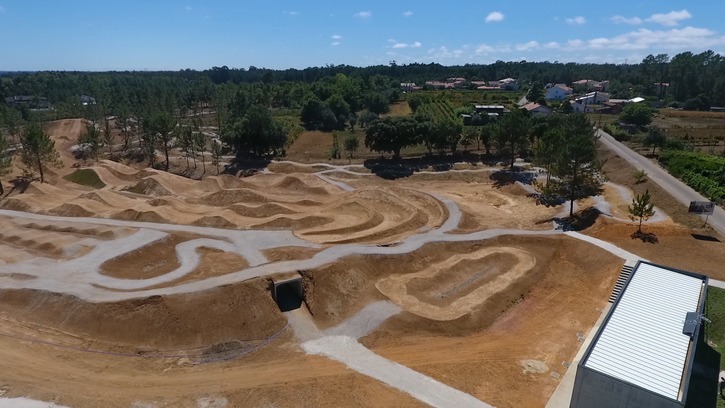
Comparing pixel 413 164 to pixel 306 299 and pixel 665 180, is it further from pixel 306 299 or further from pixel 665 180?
pixel 306 299

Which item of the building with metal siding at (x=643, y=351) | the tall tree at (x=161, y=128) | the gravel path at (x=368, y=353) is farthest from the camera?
the tall tree at (x=161, y=128)

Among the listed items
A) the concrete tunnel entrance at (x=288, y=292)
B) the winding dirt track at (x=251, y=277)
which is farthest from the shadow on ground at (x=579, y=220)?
the concrete tunnel entrance at (x=288, y=292)

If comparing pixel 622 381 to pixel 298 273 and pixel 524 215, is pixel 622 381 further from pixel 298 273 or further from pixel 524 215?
pixel 524 215

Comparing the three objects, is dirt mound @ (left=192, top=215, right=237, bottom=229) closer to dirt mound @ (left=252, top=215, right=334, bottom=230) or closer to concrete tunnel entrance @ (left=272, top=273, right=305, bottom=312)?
dirt mound @ (left=252, top=215, right=334, bottom=230)

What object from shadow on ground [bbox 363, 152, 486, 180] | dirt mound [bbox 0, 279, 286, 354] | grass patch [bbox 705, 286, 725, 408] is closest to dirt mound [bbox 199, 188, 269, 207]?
shadow on ground [bbox 363, 152, 486, 180]

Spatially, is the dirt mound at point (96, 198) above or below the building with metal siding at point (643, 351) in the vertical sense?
above

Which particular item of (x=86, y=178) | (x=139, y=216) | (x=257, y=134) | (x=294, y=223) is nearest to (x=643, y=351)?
(x=294, y=223)

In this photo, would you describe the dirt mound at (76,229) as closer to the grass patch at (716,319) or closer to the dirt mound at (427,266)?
the dirt mound at (427,266)
